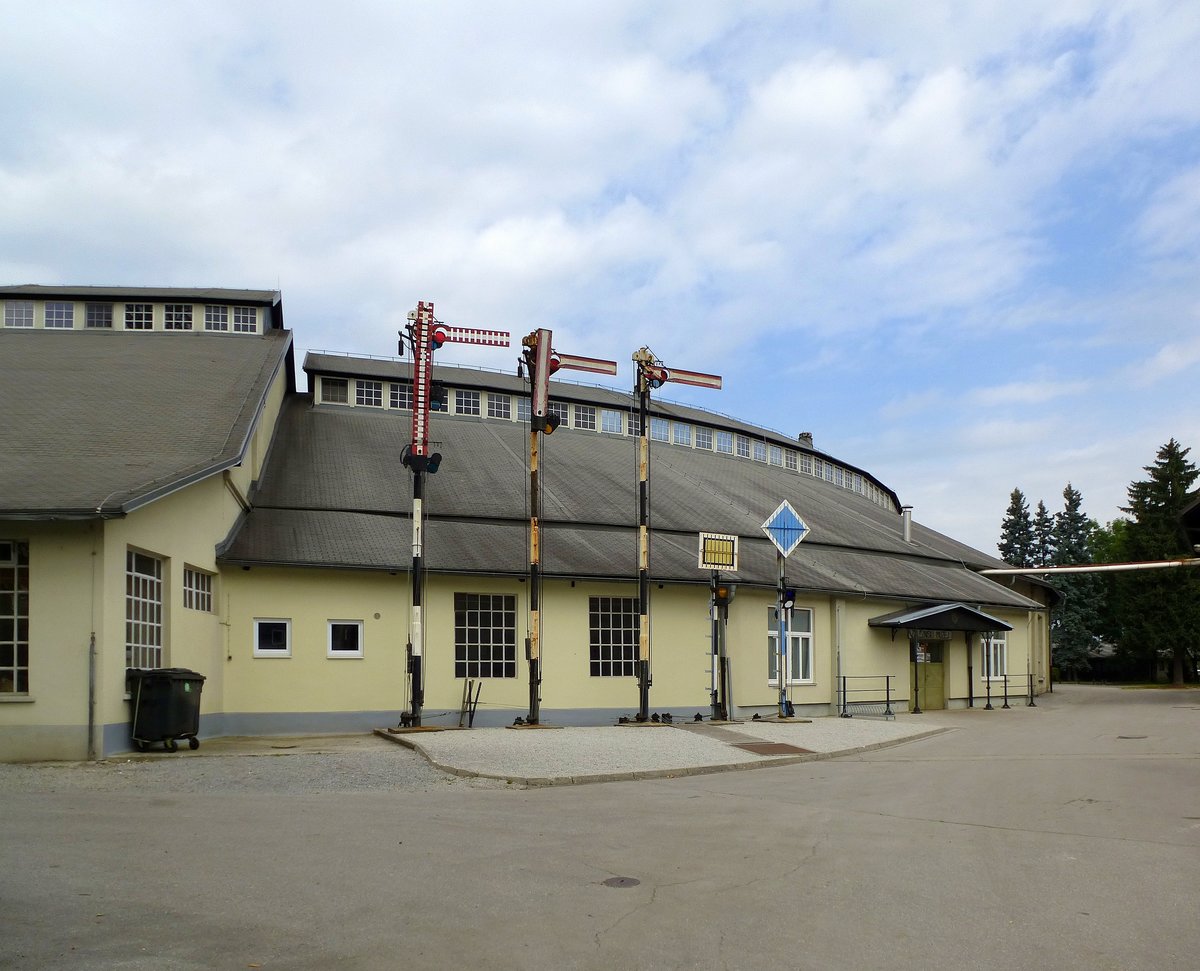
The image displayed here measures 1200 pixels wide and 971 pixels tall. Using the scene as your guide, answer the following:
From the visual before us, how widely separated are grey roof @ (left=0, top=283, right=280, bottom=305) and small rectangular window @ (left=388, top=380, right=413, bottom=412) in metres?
4.98

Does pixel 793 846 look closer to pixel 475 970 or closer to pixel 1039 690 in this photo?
pixel 475 970

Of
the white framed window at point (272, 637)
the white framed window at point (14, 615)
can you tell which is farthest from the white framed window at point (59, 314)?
the white framed window at point (14, 615)

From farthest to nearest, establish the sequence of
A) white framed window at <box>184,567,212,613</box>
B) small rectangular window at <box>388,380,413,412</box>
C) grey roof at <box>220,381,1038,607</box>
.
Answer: small rectangular window at <box>388,380,413,412</box> → grey roof at <box>220,381,1038,607</box> → white framed window at <box>184,567,212,613</box>

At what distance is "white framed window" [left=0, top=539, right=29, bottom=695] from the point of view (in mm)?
15508

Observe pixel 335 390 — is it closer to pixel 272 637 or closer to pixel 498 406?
pixel 498 406

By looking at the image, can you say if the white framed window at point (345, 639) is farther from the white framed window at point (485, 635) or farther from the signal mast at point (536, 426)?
the signal mast at point (536, 426)

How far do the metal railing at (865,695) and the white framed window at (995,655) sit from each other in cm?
631

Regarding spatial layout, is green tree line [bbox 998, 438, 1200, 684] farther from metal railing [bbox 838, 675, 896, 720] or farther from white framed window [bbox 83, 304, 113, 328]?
white framed window [bbox 83, 304, 113, 328]

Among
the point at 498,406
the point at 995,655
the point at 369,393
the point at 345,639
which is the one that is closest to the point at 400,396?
the point at 369,393

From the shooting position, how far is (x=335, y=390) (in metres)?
37.7

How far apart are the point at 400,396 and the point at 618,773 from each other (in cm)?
2518

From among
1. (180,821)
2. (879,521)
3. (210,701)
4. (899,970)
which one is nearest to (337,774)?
(180,821)

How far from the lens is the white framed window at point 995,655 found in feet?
117

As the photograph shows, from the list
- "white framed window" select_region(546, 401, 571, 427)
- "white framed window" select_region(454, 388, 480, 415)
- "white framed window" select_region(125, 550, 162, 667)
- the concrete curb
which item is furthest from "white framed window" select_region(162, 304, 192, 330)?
the concrete curb
